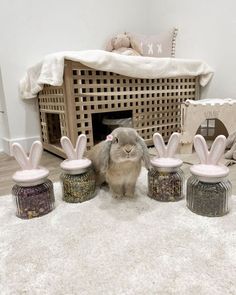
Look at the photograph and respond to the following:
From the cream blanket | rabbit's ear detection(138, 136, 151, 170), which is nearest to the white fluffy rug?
rabbit's ear detection(138, 136, 151, 170)

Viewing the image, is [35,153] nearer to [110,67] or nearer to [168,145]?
[168,145]

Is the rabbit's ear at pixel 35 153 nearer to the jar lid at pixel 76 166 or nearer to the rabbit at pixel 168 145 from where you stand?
the jar lid at pixel 76 166

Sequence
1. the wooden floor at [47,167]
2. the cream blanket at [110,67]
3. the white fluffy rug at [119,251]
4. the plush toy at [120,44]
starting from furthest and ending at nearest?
1. the plush toy at [120,44]
2. the cream blanket at [110,67]
3. the wooden floor at [47,167]
4. the white fluffy rug at [119,251]

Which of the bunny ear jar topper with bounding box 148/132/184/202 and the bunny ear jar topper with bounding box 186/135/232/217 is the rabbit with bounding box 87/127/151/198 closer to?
the bunny ear jar topper with bounding box 148/132/184/202

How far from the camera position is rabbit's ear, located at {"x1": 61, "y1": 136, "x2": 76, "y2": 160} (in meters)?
0.82

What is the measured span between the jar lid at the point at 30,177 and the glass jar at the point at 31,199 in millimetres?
17

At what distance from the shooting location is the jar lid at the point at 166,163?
2.59 feet

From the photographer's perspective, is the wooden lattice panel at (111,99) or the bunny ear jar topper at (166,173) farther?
the wooden lattice panel at (111,99)


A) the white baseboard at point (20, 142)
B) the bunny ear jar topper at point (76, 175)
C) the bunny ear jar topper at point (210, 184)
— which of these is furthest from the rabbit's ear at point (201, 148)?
the white baseboard at point (20, 142)

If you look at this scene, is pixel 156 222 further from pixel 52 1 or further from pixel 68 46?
pixel 52 1

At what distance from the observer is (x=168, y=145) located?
825 millimetres

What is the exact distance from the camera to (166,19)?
6.52 ft

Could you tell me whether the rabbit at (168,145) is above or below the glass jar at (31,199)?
above

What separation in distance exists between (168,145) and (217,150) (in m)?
0.16
